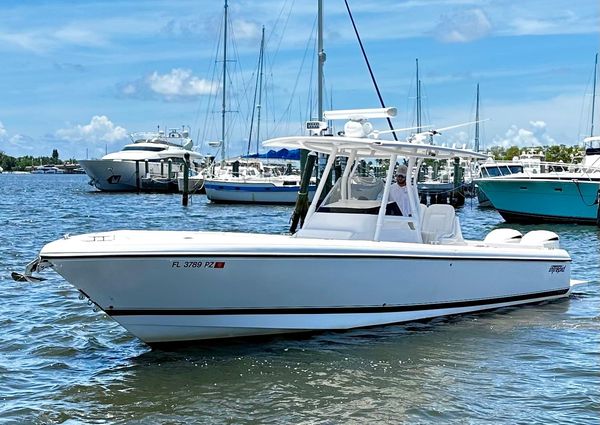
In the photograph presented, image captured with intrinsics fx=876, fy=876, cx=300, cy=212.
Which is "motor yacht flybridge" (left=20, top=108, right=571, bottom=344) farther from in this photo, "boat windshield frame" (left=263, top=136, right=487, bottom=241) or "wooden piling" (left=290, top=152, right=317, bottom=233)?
"wooden piling" (left=290, top=152, right=317, bottom=233)

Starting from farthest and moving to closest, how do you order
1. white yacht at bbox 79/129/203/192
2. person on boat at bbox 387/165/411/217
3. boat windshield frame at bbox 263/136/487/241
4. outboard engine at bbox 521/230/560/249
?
white yacht at bbox 79/129/203/192 → outboard engine at bbox 521/230/560/249 → person on boat at bbox 387/165/411/217 → boat windshield frame at bbox 263/136/487/241

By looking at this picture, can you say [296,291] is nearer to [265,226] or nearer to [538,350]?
[538,350]

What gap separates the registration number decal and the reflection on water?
1111 millimetres

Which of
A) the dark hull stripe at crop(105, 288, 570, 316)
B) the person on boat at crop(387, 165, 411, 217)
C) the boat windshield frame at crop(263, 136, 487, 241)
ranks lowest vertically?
the dark hull stripe at crop(105, 288, 570, 316)

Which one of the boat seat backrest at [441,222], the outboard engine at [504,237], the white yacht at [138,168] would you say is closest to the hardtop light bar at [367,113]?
the boat seat backrest at [441,222]

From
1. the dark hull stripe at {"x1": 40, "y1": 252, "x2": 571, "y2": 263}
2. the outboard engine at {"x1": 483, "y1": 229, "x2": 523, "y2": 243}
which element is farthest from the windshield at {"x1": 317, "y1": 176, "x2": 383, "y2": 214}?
the outboard engine at {"x1": 483, "y1": 229, "x2": 523, "y2": 243}

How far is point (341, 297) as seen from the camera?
11.0 m

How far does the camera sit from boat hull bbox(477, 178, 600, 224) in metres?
32.6

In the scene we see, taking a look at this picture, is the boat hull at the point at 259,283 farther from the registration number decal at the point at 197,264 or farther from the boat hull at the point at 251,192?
the boat hull at the point at 251,192

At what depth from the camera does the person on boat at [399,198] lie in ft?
40.3

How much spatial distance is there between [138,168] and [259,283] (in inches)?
2594

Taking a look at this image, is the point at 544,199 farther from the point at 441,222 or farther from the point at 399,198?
the point at 399,198

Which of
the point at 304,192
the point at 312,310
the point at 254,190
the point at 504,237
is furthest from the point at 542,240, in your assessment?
the point at 254,190

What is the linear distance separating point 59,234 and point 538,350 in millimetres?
19187
